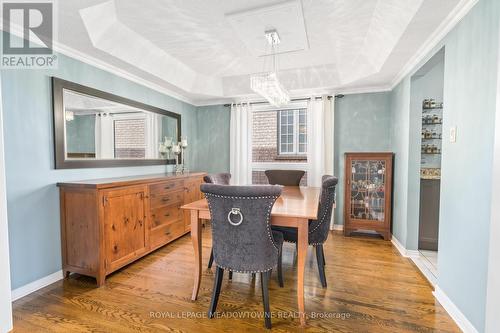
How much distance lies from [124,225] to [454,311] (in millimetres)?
2935

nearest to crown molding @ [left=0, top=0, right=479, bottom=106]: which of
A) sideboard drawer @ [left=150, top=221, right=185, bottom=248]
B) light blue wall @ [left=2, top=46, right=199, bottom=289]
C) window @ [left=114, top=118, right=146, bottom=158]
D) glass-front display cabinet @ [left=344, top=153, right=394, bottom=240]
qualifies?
light blue wall @ [left=2, top=46, right=199, bottom=289]

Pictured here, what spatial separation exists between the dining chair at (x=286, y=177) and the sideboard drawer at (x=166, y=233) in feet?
4.89

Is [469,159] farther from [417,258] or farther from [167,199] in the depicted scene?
[167,199]

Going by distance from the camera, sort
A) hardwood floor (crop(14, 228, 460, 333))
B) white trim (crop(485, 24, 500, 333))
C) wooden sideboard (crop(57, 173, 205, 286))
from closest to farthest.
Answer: white trim (crop(485, 24, 500, 333)) < hardwood floor (crop(14, 228, 460, 333)) < wooden sideboard (crop(57, 173, 205, 286))

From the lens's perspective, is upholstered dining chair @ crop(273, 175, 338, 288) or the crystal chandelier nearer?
upholstered dining chair @ crop(273, 175, 338, 288)

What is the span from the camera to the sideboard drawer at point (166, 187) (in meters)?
2.86

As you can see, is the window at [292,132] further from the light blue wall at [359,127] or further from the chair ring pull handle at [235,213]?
the chair ring pull handle at [235,213]

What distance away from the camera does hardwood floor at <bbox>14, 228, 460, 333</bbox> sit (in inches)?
67.6

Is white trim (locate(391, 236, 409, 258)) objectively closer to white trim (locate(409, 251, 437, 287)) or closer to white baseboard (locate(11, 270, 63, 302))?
white trim (locate(409, 251, 437, 287))

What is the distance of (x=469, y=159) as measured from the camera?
166 centimetres

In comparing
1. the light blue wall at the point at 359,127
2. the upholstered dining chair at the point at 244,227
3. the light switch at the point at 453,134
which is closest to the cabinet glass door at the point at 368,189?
the light blue wall at the point at 359,127

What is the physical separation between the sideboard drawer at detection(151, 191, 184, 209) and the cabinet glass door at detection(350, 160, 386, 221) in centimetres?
256

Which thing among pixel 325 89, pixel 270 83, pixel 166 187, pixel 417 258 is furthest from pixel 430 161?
pixel 166 187

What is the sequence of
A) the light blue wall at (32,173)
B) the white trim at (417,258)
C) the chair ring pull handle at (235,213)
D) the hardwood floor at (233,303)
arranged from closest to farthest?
the chair ring pull handle at (235,213) < the hardwood floor at (233,303) < the light blue wall at (32,173) < the white trim at (417,258)
